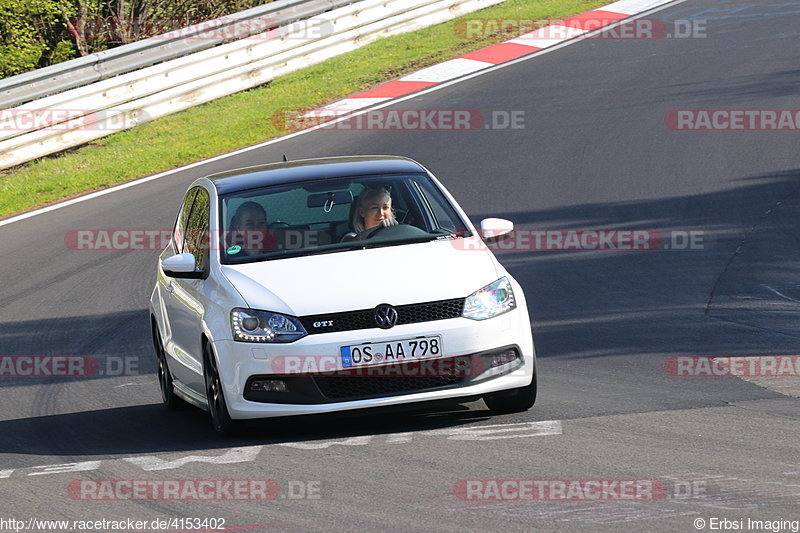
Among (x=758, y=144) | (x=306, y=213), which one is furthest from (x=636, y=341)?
(x=758, y=144)

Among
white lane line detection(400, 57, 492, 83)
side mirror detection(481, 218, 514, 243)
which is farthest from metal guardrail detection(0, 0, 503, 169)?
side mirror detection(481, 218, 514, 243)

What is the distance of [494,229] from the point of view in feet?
27.2

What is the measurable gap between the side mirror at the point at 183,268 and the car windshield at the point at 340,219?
210mm

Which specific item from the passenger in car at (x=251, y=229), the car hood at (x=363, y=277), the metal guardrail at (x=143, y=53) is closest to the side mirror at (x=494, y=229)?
the car hood at (x=363, y=277)

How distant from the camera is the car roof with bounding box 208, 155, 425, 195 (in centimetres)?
854

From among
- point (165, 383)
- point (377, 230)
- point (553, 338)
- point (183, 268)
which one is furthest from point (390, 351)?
point (553, 338)

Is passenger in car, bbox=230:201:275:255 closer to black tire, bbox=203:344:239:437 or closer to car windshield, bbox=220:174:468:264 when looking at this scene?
car windshield, bbox=220:174:468:264

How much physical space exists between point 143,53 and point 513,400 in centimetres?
1568

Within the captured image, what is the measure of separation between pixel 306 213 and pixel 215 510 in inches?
128

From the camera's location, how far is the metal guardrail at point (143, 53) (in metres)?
20.0

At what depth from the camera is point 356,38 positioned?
24.8 meters

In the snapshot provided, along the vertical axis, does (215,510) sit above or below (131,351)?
above

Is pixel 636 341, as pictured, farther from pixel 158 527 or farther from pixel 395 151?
pixel 395 151

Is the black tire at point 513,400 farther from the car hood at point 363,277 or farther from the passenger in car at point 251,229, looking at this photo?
the passenger in car at point 251,229
